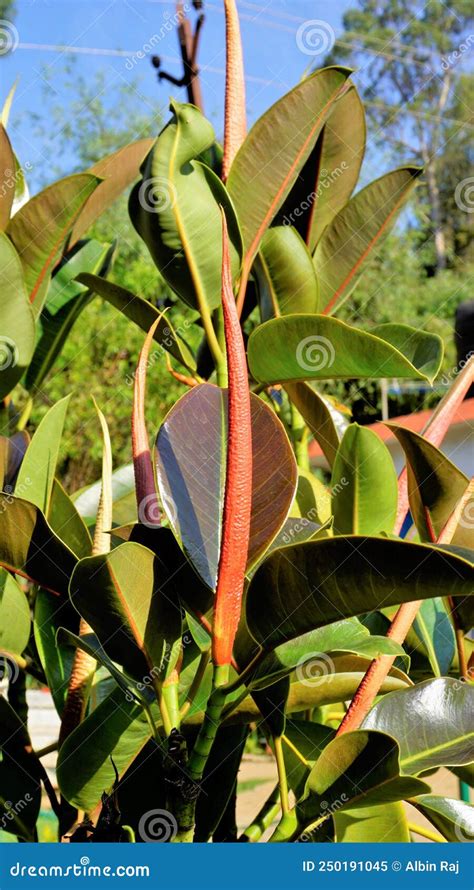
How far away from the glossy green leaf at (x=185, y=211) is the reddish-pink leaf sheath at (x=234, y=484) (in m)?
0.32

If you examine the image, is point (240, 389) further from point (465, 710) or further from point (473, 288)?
point (473, 288)

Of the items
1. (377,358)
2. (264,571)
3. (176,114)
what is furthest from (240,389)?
(176,114)

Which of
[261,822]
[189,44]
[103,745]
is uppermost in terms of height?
[189,44]

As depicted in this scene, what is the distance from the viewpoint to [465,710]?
0.70m

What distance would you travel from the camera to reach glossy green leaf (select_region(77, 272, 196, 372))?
92 cm

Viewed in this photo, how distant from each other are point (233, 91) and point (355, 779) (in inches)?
24.7

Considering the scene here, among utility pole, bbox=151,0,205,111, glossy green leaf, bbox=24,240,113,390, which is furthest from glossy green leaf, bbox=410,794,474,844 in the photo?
utility pole, bbox=151,0,205,111

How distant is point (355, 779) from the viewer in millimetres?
628

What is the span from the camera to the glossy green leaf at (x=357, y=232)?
100 cm

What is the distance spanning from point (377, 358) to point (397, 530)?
6.5 inches

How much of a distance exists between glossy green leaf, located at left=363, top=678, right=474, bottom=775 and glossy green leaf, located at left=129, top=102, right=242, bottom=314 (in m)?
0.44

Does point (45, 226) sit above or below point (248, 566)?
above

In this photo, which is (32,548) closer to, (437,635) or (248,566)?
(248,566)

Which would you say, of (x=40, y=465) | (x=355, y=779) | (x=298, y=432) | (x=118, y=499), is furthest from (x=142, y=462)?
(x=298, y=432)
